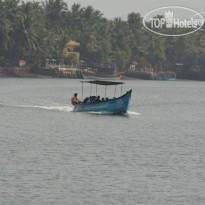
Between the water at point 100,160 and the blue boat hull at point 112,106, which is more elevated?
the blue boat hull at point 112,106

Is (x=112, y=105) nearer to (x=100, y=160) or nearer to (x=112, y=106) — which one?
(x=112, y=106)

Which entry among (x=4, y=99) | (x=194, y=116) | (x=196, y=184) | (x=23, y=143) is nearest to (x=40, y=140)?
(x=23, y=143)

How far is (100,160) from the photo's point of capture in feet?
134

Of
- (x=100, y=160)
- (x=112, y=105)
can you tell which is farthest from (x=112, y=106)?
(x=100, y=160)

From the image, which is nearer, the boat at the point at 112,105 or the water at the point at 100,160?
the water at the point at 100,160

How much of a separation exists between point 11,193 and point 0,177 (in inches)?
138

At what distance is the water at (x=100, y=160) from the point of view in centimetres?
3145

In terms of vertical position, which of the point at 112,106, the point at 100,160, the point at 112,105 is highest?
the point at 112,105

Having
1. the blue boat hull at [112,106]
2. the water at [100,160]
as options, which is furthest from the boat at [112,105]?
the water at [100,160]

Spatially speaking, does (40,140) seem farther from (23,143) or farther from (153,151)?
(153,151)

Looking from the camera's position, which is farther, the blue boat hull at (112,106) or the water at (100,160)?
the blue boat hull at (112,106)

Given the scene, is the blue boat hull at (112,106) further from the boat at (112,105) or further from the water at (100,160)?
the water at (100,160)

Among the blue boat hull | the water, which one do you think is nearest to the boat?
the blue boat hull

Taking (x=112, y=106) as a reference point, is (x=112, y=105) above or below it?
above
